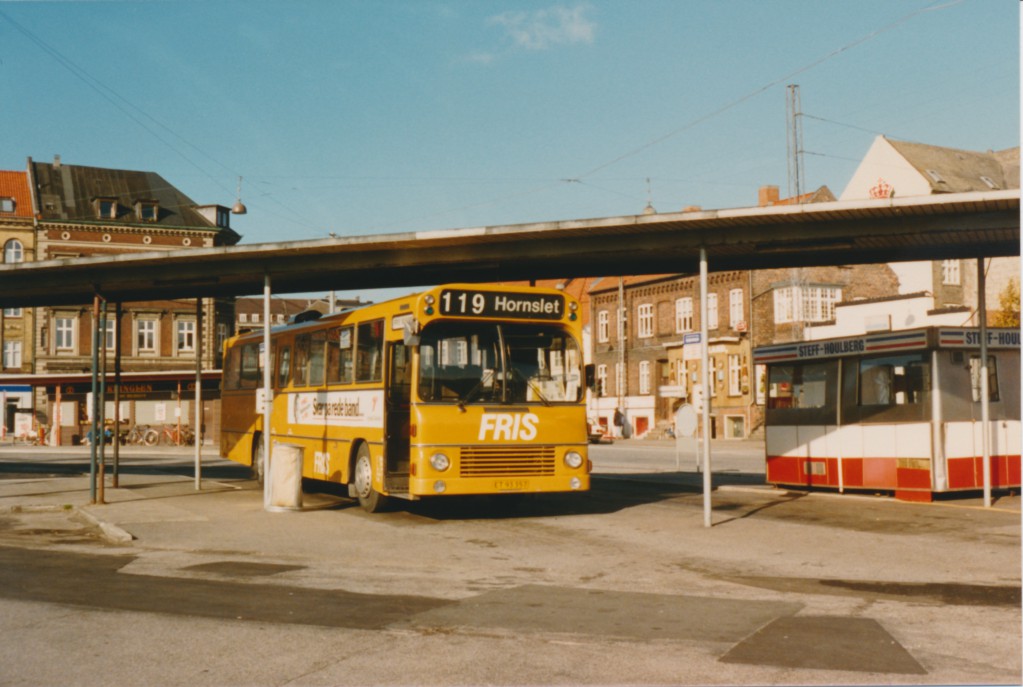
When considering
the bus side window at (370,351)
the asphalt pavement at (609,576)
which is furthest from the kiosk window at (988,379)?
the bus side window at (370,351)

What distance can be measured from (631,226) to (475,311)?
2.54 metres

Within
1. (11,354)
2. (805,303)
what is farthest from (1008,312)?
(11,354)

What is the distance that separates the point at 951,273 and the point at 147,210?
2079 inches

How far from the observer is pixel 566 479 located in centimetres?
1617

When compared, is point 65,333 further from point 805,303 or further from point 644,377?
point 805,303

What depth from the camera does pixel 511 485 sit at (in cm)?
1588

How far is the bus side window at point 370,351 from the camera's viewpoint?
16906 mm

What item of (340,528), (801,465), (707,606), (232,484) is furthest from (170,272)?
(707,606)

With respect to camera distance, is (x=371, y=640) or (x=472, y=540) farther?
(x=472, y=540)

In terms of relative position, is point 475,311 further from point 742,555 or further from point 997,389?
point 997,389

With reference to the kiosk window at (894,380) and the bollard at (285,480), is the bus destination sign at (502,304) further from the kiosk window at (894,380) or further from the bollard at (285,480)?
the kiosk window at (894,380)

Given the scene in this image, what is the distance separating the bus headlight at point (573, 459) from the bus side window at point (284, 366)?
7.33 meters

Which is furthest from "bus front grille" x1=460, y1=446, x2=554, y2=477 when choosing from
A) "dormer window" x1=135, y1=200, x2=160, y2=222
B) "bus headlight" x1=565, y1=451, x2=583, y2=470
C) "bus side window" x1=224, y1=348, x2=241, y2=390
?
"dormer window" x1=135, y1=200, x2=160, y2=222

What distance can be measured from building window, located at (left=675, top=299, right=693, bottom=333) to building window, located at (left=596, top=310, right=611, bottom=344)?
810cm
